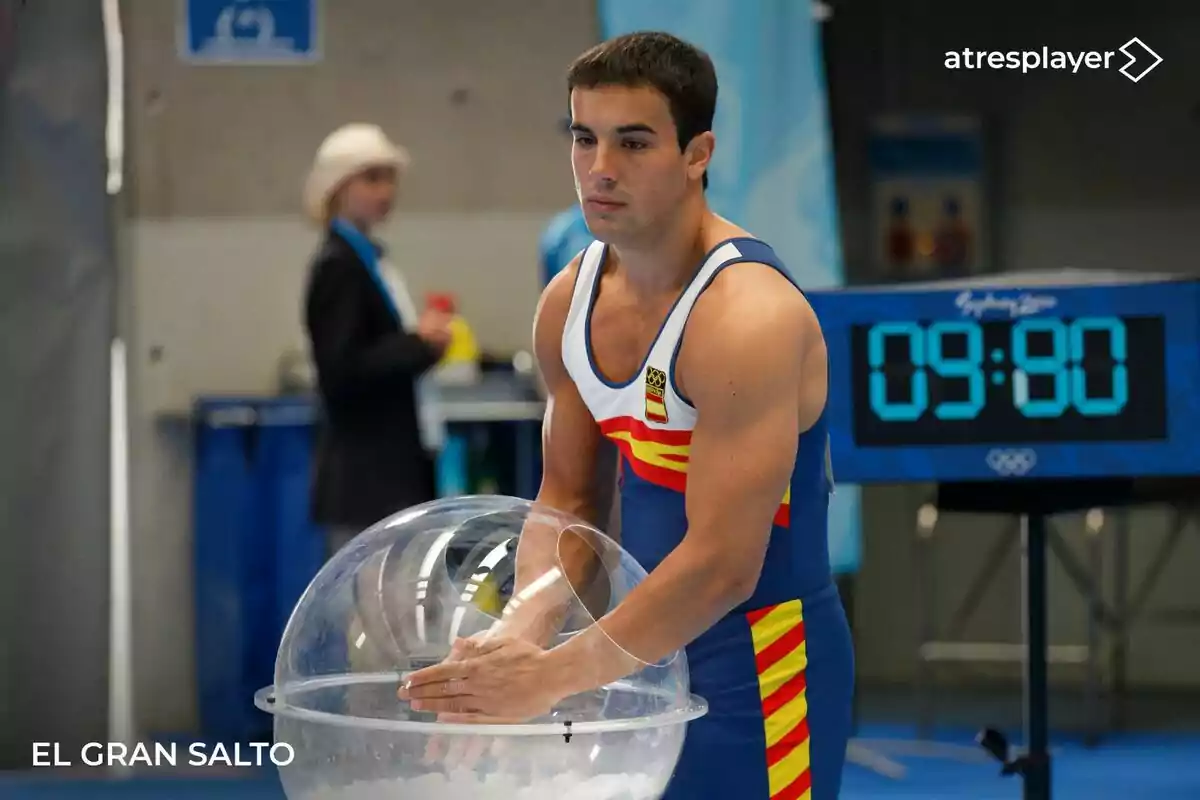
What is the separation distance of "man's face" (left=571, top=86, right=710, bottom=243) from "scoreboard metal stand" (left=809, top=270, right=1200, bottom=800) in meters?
1.31

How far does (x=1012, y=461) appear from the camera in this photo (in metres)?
3.24

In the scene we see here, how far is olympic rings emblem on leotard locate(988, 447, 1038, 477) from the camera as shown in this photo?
3.23 meters

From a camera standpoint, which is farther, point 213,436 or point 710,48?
point 213,436

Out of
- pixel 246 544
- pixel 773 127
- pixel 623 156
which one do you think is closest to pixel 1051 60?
pixel 773 127

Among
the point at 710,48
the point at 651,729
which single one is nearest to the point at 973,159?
the point at 710,48

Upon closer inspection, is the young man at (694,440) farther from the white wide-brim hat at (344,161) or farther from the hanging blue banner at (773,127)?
the hanging blue banner at (773,127)

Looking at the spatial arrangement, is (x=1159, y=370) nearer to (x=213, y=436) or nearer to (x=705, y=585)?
(x=705, y=585)

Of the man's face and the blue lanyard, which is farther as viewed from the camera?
the blue lanyard

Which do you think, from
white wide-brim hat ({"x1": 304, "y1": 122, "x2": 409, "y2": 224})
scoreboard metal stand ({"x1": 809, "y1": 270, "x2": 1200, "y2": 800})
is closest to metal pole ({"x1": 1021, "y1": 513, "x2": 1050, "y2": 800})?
scoreboard metal stand ({"x1": 809, "y1": 270, "x2": 1200, "y2": 800})

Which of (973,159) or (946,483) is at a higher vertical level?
(973,159)

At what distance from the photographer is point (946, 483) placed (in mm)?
3420

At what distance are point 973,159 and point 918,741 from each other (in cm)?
212

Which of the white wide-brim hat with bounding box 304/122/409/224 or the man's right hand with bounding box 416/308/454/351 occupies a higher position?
the white wide-brim hat with bounding box 304/122/409/224

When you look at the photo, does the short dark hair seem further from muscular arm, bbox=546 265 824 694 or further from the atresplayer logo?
the atresplayer logo
